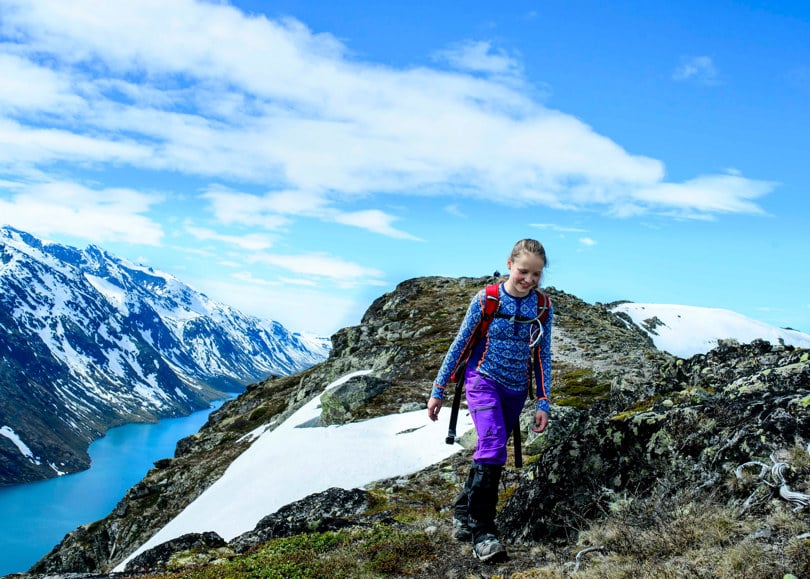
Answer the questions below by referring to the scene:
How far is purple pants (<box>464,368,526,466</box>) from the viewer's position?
22.5 ft

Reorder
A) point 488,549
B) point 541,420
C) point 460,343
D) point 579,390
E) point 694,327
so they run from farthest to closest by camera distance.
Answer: point 694,327
point 579,390
point 460,343
point 541,420
point 488,549

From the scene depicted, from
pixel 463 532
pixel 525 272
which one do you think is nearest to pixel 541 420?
pixel 463 532

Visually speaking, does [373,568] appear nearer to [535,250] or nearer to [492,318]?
[492,318]

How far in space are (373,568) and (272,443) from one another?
67.8 feet

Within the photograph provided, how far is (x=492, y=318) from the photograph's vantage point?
720cm

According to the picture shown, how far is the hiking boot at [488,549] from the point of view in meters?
6.18

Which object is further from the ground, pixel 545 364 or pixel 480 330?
pixel 480 330

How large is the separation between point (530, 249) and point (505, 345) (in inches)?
49.3

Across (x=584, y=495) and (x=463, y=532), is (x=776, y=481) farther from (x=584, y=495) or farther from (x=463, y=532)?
(x=463, y=532)

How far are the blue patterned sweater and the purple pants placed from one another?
11 cm

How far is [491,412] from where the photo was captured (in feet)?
22.8

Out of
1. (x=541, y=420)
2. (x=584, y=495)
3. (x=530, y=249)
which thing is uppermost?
(x=530, y=249)

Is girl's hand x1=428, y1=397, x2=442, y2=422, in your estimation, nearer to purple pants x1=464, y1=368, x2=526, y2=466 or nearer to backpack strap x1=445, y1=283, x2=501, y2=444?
backpack strap x1=445, y1=283, x2=501, y2=444

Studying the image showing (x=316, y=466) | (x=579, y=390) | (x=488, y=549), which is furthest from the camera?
(x=579, y=390)
